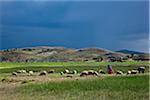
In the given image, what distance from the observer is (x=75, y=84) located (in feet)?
77.6

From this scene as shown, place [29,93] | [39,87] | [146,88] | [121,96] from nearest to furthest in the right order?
[121,96]
[146,88]
[29,93]
[39,87]

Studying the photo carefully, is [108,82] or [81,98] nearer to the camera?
[81,98]

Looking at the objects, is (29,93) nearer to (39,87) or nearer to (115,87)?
(39,87)

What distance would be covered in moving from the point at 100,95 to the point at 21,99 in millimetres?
4036

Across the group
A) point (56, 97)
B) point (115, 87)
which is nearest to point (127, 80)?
point (115, 87)

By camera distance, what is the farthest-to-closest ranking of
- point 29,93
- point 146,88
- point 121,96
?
point 29,93 → point 146,88 → point 121,96

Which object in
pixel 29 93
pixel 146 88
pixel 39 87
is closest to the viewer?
pixel 146 88

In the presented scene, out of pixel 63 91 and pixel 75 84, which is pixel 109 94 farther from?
pixel 75 84

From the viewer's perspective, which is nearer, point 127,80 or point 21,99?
point 21,99

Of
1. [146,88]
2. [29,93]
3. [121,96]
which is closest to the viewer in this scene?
[121,96]

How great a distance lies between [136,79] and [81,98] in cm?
644

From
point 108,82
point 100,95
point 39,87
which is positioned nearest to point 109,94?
point 100,95

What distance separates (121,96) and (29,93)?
231 inches

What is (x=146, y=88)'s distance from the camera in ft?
66.4
